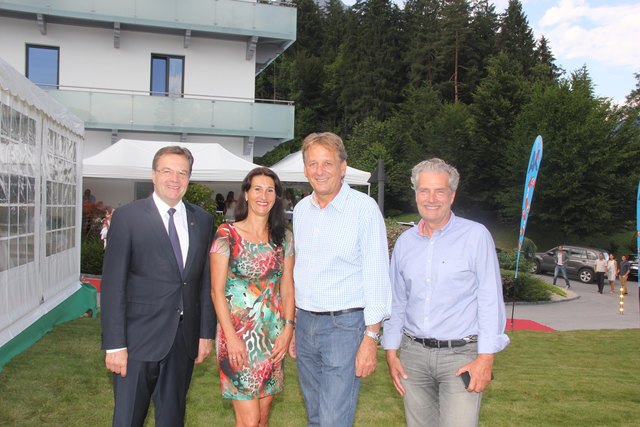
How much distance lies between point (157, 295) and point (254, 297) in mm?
541

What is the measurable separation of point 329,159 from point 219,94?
60.4 feet

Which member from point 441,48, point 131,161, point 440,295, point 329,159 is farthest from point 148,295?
point 441,48

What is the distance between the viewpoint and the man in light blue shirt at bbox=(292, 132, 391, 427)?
10.4ft

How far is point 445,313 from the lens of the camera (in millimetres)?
3090

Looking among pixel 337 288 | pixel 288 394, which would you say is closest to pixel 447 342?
pixel 337 288

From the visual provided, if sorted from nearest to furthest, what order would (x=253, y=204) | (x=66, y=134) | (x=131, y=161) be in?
1. (x=253, y=204)
2. (x=66, y=134)
3. (x=131, y=161)

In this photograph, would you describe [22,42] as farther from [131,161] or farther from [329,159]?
[329,159]

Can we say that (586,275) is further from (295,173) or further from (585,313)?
(295,173)

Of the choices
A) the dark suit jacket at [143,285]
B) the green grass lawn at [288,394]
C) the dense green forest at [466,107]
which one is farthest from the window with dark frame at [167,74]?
the dense green forest at [466,107]

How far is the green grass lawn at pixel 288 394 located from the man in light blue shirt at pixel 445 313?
7.09 feet

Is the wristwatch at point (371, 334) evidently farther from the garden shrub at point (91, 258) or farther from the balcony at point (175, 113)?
the balcony at point (175, 113)

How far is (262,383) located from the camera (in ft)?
11.5

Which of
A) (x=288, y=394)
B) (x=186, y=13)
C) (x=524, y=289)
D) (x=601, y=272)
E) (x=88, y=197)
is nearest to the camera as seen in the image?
(x=288, y=394)

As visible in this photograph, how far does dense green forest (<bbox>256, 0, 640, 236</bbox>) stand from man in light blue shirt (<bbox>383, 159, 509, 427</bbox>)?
114ft
